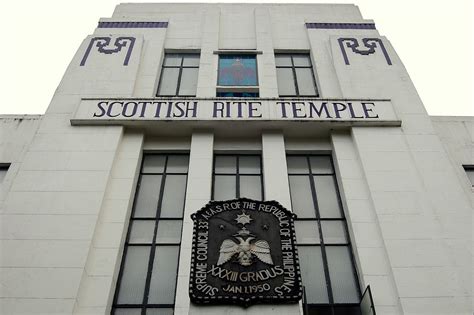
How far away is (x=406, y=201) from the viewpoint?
546 inches

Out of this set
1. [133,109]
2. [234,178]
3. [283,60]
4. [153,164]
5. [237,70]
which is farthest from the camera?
[283,60]

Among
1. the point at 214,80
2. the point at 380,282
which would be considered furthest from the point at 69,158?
the point at 380,282

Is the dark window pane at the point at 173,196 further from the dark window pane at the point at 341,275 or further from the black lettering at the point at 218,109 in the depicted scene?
the dark window pane at the point at 341,275

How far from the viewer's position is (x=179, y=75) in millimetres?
20281

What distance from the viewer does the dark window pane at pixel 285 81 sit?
766 inches

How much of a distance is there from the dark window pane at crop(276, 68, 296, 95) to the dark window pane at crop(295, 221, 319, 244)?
6921 mm

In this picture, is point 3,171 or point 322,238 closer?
point 322,238

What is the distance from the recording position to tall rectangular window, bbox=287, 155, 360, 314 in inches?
496

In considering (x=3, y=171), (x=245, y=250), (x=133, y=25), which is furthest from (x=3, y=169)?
(x=245, y=250)

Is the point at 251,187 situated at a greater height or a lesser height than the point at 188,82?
lesser

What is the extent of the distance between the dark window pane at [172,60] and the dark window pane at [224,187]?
7.42 metres

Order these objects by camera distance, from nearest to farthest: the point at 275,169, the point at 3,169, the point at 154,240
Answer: the point at 154,240, the point at 275,169, the point at 3,169

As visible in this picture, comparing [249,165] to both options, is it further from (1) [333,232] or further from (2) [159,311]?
(2) [159,311]

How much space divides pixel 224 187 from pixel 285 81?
22.2 feet
